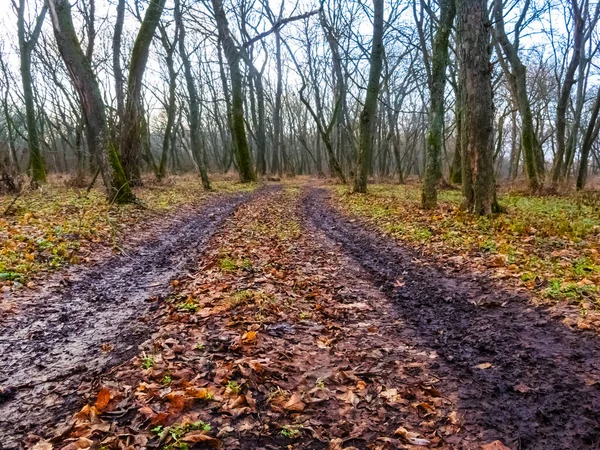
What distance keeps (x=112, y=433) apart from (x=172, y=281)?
3.63 m

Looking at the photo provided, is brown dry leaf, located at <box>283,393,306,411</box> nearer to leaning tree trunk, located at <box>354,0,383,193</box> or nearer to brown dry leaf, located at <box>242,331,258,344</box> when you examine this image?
brown dry leaf, located at <box>242,331,258,344</box>

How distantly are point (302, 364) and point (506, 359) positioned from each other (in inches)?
75.1

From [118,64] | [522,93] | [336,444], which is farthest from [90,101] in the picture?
[522,93]

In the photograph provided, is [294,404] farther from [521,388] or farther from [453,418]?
[521,388]

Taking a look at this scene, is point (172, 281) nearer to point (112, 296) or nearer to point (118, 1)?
point (112, 296)

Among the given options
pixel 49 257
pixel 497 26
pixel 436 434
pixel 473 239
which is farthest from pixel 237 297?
pixel 497 26

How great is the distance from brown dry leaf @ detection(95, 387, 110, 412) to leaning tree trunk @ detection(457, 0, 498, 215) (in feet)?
30.1

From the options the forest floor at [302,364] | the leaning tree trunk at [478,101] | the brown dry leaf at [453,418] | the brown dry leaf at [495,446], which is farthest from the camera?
the leaning tree trunk at [478,101]

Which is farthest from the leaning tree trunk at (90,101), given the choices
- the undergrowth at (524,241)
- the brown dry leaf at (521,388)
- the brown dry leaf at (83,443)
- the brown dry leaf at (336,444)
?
the brown dry leaf at (521,388)

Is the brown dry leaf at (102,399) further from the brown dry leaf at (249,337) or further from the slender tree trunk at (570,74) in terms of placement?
the slender tree trunk at (570,74)

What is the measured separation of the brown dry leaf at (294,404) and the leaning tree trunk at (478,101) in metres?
8.27

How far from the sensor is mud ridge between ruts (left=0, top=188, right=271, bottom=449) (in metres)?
3.20

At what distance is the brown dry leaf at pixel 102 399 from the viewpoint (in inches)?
120

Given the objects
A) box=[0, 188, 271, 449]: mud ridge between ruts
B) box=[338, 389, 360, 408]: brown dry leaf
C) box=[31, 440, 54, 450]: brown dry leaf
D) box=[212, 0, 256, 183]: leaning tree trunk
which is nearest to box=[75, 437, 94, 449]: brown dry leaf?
box=[31, 440, 54, 450]: brown dry leaf
